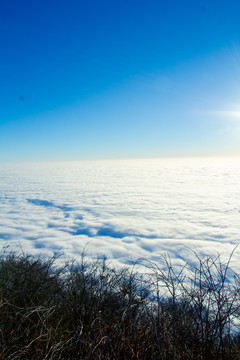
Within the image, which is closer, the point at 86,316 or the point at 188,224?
the point at 86,316

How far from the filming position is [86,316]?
10.3 feet

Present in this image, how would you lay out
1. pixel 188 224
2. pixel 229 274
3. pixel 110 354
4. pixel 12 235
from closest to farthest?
pixel 110 354 < pixel 229 274 < pixel 12 235 < pixel 188 224

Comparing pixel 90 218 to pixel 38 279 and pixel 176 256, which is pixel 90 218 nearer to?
pixel 176 256

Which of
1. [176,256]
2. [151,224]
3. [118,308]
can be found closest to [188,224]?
[151,224]

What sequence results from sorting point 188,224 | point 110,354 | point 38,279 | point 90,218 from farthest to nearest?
point 90,218 → point 188,224 → point 38,279 → point 110,354

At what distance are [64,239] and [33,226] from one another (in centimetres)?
469

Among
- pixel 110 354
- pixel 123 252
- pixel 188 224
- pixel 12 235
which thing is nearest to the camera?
pixel 110 354

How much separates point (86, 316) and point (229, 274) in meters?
6.80

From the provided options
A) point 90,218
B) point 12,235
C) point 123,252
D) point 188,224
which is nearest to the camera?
point 123,252

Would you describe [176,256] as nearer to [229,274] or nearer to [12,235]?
[229,274]

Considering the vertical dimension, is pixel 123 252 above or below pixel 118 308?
Answer: below

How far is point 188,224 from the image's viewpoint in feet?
52.9

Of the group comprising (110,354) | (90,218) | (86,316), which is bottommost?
(90,218)

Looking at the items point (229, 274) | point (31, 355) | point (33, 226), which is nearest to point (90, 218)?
point (33, 226)
